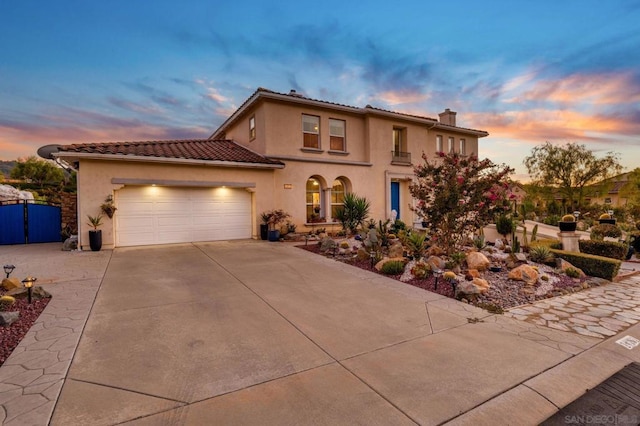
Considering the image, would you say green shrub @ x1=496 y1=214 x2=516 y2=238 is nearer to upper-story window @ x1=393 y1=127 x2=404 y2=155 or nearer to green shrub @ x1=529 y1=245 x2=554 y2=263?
green shrub @ x1=529 y1=245 x2=554 y2=263

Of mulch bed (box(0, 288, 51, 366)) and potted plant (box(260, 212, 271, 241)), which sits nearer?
mulch bed (box(0, 288, 51, 366))

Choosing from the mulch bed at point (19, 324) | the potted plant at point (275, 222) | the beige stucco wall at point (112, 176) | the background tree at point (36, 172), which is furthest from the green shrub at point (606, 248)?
the background tree at point (36, 172)

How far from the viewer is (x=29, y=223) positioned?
12.4 metres

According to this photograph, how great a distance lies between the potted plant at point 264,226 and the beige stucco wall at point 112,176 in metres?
1.46

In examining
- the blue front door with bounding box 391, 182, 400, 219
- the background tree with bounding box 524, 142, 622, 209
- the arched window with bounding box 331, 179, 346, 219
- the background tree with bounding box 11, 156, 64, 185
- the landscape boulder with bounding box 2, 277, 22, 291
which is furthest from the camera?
the background tree with bounding box 11, 156, 64, 185

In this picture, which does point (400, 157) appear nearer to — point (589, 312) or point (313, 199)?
point (313, 199)

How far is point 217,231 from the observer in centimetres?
1239

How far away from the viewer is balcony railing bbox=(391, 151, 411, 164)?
1666 centimetres

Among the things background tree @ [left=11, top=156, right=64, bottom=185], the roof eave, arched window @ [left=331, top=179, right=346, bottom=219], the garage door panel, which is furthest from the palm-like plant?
background tree @ [left=11, top=156, right=64, bottom=185]

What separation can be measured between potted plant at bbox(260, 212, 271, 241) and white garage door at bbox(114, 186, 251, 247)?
2.18 ft

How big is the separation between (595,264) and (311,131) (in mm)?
11533

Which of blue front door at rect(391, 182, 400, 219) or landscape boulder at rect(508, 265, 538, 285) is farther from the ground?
blue front door at rect(391, 182, 400, 219)

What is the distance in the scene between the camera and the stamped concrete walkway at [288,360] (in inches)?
90.1

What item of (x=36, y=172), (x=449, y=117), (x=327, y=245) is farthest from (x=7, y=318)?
(x=36, y=172)
